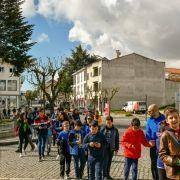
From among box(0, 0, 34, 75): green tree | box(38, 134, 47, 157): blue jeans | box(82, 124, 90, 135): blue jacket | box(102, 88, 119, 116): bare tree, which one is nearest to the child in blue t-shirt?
box(82, 124, 90, 135): blue jacket

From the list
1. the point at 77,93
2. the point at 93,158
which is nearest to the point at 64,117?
the point at 93,158

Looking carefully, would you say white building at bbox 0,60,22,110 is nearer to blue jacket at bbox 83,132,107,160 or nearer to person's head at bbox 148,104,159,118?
blue jacket at bbox 83,132,107,160

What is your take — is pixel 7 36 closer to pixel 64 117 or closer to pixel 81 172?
pixel 64 117

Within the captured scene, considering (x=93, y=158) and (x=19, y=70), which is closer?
(x=93, y=158)

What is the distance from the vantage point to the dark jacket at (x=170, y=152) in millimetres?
6594

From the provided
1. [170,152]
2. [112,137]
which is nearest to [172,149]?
[170,152]

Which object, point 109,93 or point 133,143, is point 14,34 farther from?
point 109,93

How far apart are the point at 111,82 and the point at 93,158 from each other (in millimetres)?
80159

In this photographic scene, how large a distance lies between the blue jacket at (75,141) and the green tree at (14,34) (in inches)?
1325

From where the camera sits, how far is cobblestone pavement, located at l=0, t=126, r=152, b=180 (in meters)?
13.1

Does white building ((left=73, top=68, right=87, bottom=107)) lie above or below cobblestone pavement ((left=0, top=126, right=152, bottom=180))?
above

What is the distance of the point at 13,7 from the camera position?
1800 inches

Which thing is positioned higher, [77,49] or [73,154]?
[77,49]

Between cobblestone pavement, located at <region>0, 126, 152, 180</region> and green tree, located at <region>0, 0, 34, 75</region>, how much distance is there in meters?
27.6
